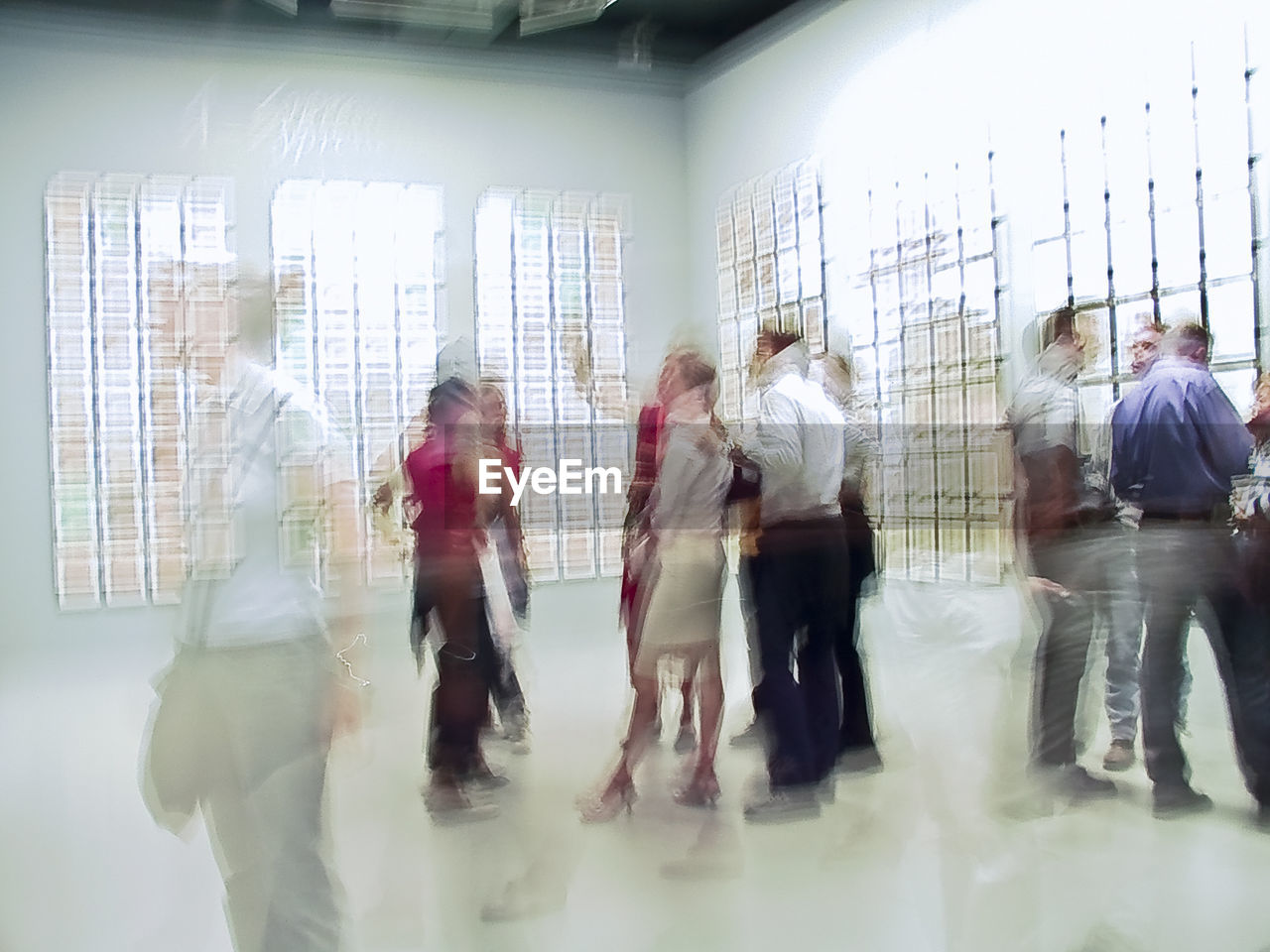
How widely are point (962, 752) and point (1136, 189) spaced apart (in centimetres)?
115

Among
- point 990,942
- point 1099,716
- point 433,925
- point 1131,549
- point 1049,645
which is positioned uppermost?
point 1131,549

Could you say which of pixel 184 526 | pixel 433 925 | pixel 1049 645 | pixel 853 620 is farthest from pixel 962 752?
pixel 184 526

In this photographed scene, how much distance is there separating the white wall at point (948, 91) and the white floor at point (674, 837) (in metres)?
0.65

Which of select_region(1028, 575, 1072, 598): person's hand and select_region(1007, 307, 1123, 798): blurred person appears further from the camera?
select_region(1028, 575, 1072, 598): person's hand

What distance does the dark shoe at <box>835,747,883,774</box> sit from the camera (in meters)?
1.94

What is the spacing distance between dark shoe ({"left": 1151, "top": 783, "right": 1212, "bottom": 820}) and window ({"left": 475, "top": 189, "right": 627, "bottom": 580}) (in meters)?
1.39

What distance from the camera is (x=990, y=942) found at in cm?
190

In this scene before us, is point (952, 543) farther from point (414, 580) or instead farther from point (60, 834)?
point (60, 834)

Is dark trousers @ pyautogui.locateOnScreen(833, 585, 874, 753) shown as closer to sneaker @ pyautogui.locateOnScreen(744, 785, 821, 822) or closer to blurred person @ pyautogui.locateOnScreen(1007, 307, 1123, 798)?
sneaker @ pyautogui.locateOnScreen(744, 785, 821, 822)

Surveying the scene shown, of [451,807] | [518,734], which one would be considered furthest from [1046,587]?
[451,807]

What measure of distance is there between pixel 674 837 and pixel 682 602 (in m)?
0.41

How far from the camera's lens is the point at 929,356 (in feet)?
5.78

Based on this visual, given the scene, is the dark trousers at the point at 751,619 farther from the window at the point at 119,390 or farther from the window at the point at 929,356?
the window at the point at 119,390

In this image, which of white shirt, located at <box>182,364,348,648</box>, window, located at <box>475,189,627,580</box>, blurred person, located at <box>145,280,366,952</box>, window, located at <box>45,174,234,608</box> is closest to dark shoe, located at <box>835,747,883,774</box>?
window, located at <box>475,189,627,580</box>
